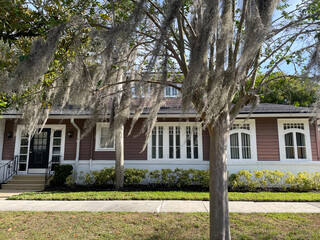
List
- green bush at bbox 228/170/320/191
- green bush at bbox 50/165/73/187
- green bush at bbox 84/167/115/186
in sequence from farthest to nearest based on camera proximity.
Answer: green bush at bbox 50/165/73/187, green bush at bbox 84/167/115/186, green bush at bbox 228/170/320/191

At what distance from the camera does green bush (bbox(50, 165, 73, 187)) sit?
9.82 meters

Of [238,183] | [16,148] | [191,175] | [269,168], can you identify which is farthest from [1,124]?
[269,168]

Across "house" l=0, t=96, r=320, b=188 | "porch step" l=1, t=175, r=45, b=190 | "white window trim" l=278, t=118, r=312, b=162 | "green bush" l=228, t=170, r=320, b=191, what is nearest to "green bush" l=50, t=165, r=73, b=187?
"porch step" l=1, t=175, r=45, b=190

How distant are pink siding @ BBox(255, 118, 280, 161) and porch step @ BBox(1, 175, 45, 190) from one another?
368 inches

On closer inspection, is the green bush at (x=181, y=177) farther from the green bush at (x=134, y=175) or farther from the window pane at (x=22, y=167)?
the window pane at (x=22, y=167)

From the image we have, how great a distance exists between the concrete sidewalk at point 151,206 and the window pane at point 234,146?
3.40 meters

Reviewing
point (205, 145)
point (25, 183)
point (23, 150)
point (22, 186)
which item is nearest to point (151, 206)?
point (205, 145)

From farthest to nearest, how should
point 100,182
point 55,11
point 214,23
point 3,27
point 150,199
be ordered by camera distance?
point 100,182
point 150,199
point 55,11
point 3,27
point 214,23

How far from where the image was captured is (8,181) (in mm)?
10000

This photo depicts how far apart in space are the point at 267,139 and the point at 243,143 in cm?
104

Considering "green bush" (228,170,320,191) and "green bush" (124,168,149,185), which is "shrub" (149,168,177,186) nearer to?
"green bush" (124,168,149,185)

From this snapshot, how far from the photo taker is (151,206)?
6559mm

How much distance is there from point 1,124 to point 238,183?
1085cm

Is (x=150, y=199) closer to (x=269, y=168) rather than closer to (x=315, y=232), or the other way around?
(x=315, y=232)
